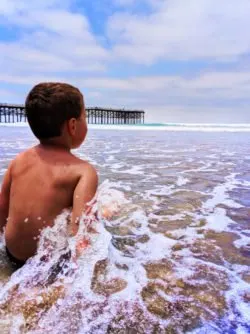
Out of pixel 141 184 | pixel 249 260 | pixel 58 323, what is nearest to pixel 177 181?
pixel 141 184

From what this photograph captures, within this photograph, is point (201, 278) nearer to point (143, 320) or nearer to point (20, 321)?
point (143, 320)

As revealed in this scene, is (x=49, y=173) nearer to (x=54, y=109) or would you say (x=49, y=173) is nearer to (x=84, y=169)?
(x=84, y=169)

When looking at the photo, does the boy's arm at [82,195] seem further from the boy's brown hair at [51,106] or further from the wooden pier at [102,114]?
the wooden pier at [102,114]

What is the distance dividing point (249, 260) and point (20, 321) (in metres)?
1.67

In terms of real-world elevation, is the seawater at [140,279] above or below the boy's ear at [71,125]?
below

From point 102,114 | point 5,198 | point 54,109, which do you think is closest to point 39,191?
point 5,198

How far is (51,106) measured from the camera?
2127 mm

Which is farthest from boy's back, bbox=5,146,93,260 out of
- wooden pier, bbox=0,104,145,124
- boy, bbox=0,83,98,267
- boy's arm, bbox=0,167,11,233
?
wooden pier, bbox=0,104,145,124

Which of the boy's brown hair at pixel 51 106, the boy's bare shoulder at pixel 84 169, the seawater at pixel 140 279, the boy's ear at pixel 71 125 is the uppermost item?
the boy's brown hair at pixel 51 106

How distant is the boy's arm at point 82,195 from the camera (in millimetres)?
2104

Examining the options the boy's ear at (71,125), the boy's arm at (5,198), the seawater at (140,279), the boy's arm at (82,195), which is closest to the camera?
the seawater at (140,279)

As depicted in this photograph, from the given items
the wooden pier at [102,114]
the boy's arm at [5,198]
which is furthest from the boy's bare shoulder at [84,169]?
the wooden pier at [102,114]

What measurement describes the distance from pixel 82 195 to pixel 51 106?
22.3 inches

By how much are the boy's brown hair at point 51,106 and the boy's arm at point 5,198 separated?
432 millimetres
